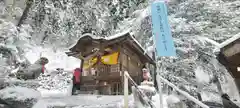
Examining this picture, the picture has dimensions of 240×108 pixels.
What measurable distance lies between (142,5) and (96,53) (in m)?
7.04

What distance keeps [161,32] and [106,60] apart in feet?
20.8

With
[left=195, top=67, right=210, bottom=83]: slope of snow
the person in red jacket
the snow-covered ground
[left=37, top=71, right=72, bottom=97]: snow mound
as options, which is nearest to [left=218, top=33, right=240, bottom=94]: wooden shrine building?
the snow-covered ground

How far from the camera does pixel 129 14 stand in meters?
16.8

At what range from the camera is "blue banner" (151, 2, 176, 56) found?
17.2 feet

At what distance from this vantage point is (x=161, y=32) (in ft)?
17.8

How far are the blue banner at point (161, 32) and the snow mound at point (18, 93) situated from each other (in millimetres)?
4657

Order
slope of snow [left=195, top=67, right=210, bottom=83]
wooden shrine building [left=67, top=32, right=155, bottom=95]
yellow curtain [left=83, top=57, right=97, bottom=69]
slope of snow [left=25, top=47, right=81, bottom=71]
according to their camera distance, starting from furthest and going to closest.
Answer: slope of snow [left=25, top=47, right=81, bottom=71] → slope of snow [left=195, top=67, right=210, bottom=83] → yellow curtain [left=83, top=57, right=97, bottom=69] → wooden shrine building [left=67, top=32, right=155, bottom=95]

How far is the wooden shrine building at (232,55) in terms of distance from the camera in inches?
231

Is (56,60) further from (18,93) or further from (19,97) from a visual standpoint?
(19,97)

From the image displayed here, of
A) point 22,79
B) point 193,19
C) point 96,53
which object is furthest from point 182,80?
point 22,79

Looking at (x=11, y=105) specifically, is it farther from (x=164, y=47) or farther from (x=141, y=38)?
(x=141, y=38)

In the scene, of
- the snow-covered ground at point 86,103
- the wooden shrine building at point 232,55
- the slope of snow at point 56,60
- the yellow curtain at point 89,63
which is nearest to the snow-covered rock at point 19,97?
the snow-covered ground at point 86,103

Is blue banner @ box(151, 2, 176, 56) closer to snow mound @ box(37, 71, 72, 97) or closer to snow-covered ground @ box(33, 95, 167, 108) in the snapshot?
snow-covered ground @ box(33, 95, 167, 108)

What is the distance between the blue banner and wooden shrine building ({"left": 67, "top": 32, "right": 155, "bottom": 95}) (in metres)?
4.69
